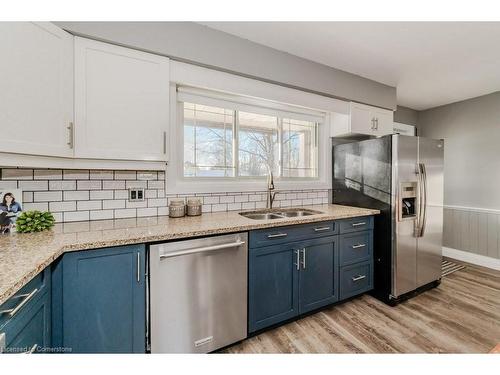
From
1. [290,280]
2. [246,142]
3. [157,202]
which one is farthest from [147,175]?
[290,280]

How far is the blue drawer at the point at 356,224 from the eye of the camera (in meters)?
2.21

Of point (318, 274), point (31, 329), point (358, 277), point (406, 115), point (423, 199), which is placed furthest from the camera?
point (406, 115)

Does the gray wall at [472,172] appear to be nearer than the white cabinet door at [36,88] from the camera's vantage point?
No

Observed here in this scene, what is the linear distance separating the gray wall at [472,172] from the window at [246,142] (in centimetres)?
264

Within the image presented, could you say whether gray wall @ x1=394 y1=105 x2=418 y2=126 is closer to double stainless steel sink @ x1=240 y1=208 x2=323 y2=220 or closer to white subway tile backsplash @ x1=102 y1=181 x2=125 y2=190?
double stainless steel sink @ x1=240 y1=208 x2=323 y2=220

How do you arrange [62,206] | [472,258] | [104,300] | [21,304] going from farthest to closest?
1. [472,258]
2. [62,206]
3. [104,300]
4. [21,304]

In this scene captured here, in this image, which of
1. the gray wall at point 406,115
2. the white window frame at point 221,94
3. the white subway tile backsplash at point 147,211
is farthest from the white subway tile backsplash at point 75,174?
the gray wall at point 406,115

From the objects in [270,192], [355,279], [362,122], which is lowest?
Answer: [355,279]

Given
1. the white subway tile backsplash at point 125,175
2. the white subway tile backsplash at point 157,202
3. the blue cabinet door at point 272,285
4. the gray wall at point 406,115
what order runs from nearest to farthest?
the blue cabinet door at point 272,285 < the white subway tile backsplash at point 125,175 < the white subway tile backsplash at point 157,202 < the gray wall at point 406,115

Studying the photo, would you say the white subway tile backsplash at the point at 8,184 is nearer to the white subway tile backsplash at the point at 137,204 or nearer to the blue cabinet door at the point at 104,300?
the white subway tile backsplash at the point at 137,204

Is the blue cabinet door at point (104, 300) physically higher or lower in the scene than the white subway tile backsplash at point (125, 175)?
lower

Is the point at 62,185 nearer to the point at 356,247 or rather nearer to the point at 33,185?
the point at 33,185

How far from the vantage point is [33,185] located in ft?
5.12

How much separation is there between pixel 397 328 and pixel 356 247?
0.72m
